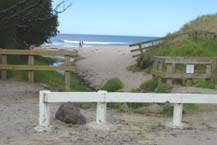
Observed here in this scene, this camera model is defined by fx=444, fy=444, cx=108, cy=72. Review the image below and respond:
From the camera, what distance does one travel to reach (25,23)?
18.3m

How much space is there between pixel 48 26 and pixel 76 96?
1377 centimetres

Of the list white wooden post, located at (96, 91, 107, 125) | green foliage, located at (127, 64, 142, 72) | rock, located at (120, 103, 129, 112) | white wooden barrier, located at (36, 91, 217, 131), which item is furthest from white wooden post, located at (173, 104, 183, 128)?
green foliage, located at (127, 64, 142, 72)

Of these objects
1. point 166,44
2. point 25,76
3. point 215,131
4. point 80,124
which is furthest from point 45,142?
point 166,44

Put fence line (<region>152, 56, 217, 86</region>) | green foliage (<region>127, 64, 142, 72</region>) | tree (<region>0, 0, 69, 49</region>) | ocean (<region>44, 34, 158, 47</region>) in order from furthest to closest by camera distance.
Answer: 1. ocean (<region>44, 34, 158, 47</region>)
2. green foliage (<region>127, 64, 142, 72</region>)
3. fence line (<region>152, 56, 217, 86</region>)
4. tree (<region>0, 0, 69, 49</region>)

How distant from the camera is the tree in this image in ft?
47.4

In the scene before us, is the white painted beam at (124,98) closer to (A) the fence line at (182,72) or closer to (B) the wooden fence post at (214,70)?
(A) the fence line at (182,72)

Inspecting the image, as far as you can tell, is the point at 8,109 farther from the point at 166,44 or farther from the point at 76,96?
the point at 166,44

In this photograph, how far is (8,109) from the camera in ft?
35.0

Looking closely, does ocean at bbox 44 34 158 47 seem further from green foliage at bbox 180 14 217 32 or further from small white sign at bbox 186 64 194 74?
small white sign at bbox 186 64 194 74

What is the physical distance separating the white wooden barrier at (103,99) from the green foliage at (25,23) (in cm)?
547

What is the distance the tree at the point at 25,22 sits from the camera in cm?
1446

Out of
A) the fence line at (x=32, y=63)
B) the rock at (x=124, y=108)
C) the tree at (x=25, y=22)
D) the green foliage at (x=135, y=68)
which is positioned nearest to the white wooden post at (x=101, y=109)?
the rock at (x=124, y=108)

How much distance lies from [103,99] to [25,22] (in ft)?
33.0

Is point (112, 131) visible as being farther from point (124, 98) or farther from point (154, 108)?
point (154, 108)
